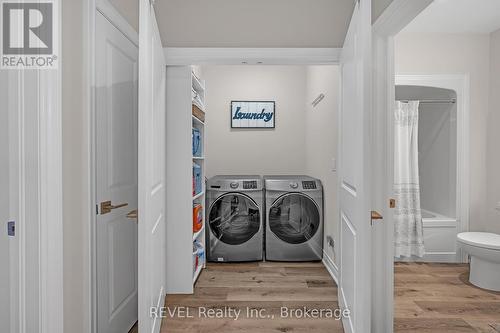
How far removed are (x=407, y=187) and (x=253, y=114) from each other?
84.4 inches

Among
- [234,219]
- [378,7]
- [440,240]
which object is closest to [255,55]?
[378,7]

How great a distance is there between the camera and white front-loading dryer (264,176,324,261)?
3801mm

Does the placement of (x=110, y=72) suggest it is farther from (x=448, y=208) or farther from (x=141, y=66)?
(x=448, y=208)

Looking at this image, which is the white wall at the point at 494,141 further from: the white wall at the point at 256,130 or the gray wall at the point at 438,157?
the white wall at the point at 256,130

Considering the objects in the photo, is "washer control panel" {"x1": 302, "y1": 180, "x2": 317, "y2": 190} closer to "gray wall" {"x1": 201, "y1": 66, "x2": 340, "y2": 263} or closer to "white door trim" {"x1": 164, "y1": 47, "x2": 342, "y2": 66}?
"gray wall" {"x1": 201, "y1": 66, "x2": 340, "y2": 263}

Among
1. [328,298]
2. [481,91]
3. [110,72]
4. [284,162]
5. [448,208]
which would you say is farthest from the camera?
[284,162]

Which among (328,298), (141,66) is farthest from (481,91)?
(141,66)

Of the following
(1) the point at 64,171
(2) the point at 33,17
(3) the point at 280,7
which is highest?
(3) the point at 280,7

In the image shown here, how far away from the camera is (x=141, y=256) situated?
1651 millimetres

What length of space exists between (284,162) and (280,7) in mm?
2590

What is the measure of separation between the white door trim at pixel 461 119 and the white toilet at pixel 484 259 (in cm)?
56

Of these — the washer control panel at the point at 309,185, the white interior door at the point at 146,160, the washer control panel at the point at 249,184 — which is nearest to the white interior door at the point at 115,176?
the white interior door at the point at 146,160

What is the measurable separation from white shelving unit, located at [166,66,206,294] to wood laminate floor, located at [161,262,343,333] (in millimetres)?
207

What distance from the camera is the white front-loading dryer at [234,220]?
12.4 ft
